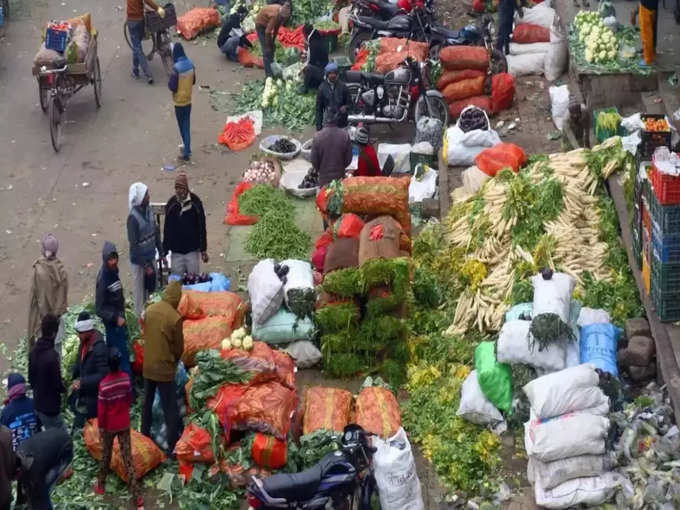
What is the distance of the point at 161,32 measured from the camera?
18.6 metres

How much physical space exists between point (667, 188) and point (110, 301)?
486 cm

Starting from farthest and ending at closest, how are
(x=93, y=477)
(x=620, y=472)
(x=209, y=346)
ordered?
(x=209, y=346), (x=93, y=477), (x=620, y=472)

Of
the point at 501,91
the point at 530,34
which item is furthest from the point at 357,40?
the point at 501,91

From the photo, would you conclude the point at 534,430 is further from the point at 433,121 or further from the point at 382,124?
the point at 382,124

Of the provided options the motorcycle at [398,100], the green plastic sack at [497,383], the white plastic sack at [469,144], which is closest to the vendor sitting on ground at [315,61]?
the motorcycle at [398,100]

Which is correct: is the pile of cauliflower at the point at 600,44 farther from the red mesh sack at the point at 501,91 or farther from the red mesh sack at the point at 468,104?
the red mesh sack at the point at 468,104

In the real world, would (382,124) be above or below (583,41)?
below

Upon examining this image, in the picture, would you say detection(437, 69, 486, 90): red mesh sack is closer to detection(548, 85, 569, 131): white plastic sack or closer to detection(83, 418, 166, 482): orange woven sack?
detection(548, 85, 569, 131): white plastic sack

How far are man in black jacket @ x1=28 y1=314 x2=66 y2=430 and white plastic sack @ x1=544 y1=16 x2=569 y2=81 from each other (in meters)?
8.88

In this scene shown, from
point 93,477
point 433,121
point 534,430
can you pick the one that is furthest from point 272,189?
point 534,430

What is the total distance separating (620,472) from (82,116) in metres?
11.2

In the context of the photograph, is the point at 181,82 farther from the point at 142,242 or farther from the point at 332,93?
the point at 142,242

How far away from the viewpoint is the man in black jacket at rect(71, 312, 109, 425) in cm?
949

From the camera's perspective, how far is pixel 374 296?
10.6m
